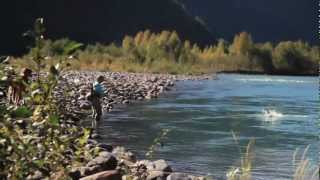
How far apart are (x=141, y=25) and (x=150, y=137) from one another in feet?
553

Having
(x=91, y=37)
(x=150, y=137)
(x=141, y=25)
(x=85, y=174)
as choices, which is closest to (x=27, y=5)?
(x=91, y=37)

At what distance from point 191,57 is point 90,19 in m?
54.4

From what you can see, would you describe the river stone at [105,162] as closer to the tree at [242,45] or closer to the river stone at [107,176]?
the river stone at [107,176]

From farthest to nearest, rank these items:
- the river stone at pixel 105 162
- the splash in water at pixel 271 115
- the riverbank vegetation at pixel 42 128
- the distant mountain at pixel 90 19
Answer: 1. the distant mountain at pixel 90 19
2. the splash in water at pixel 271 115
3. the river stone at pixel 105 162
4. the riverbank vegetation at pixel 42 128

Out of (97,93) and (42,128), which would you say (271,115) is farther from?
(42,128)

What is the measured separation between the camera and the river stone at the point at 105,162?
8586 mm

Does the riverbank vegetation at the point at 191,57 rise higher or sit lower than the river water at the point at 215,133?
higher

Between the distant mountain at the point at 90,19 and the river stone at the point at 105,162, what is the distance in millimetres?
106775

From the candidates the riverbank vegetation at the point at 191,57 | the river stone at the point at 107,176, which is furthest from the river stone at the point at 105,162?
the riverbank vegetation at the point at 191,57

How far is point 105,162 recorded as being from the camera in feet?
28.9

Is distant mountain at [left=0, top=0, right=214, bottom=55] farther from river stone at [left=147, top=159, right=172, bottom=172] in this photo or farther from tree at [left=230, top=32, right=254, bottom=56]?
river stone at [left=147, top=159, right=172, bottom=172]

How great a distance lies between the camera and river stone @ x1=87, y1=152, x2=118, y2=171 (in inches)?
338

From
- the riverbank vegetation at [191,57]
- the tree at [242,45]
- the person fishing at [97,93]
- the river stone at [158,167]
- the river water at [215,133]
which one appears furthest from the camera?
the tree at [242,45]

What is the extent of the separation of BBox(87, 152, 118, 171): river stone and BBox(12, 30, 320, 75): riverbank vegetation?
70875 millimetres
